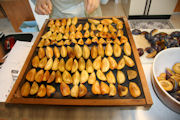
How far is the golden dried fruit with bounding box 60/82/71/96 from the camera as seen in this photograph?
1.49 ft

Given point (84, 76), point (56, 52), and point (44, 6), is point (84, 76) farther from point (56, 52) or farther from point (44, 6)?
point (44, 6)

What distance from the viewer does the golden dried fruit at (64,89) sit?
45 centimetres

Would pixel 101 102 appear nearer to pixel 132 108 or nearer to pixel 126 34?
pixel 132 108

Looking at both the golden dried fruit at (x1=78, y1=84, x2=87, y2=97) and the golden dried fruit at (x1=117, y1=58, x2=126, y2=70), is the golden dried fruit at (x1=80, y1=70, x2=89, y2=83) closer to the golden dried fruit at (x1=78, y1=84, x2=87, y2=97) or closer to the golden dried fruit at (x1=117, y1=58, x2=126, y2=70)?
the golden dried fruit at (x1=78, y1=84, x2=87, y2=97)

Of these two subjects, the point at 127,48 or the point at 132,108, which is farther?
the point at 127,48

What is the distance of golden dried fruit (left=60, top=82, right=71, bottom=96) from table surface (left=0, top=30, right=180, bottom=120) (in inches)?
2.2

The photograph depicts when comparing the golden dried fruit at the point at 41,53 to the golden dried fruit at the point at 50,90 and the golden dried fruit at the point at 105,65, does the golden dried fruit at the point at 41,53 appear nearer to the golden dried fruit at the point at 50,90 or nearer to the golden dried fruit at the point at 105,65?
the golden dried fruit at the point at 50,90

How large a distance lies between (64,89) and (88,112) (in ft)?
0.41

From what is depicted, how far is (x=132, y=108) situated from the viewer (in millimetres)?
461

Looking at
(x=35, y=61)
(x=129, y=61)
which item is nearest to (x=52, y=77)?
(x=35, y=61)

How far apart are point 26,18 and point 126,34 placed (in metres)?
1.56

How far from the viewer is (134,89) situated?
44cm

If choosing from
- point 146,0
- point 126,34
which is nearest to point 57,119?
point 126,34

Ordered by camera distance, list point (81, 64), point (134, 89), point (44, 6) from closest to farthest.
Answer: point (134, 89) < point (81, 64) < point (44, 6)
